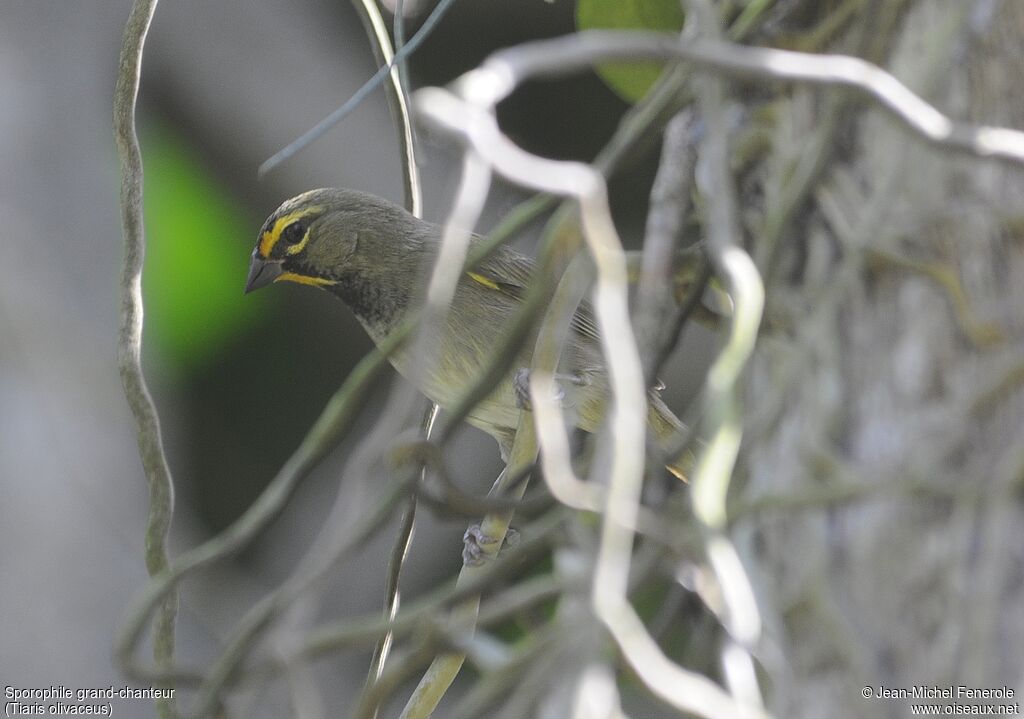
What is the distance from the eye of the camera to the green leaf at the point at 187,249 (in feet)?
24.9

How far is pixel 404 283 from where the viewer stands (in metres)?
4.14

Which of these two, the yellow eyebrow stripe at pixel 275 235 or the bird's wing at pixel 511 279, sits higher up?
the yellow eyebrow stripe at pixel 275 235

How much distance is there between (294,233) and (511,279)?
743 millimetres

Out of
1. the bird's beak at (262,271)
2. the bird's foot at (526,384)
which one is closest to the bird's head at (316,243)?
the bird's beak at (262,271)

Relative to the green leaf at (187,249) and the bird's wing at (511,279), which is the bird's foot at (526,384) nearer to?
the bird's wing at (511,279)

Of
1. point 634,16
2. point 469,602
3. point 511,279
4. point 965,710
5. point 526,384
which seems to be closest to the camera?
point 965,710

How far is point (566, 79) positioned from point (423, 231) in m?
4.75

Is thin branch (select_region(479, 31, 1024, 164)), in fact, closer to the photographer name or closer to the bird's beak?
the photographer name

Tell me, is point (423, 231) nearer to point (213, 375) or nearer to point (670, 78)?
point (670, 78)

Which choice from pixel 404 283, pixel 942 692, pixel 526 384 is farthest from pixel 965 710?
pixel 404 283

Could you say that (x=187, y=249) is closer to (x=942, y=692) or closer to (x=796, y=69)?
(x=796, y=69)

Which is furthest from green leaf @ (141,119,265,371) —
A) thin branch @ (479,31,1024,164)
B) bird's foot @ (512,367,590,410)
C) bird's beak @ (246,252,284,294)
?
thin branch @ (479,31,1024,164)

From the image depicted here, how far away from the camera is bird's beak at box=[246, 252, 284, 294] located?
13.8 feet

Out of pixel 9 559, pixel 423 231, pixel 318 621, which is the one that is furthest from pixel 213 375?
pixel 423 231
